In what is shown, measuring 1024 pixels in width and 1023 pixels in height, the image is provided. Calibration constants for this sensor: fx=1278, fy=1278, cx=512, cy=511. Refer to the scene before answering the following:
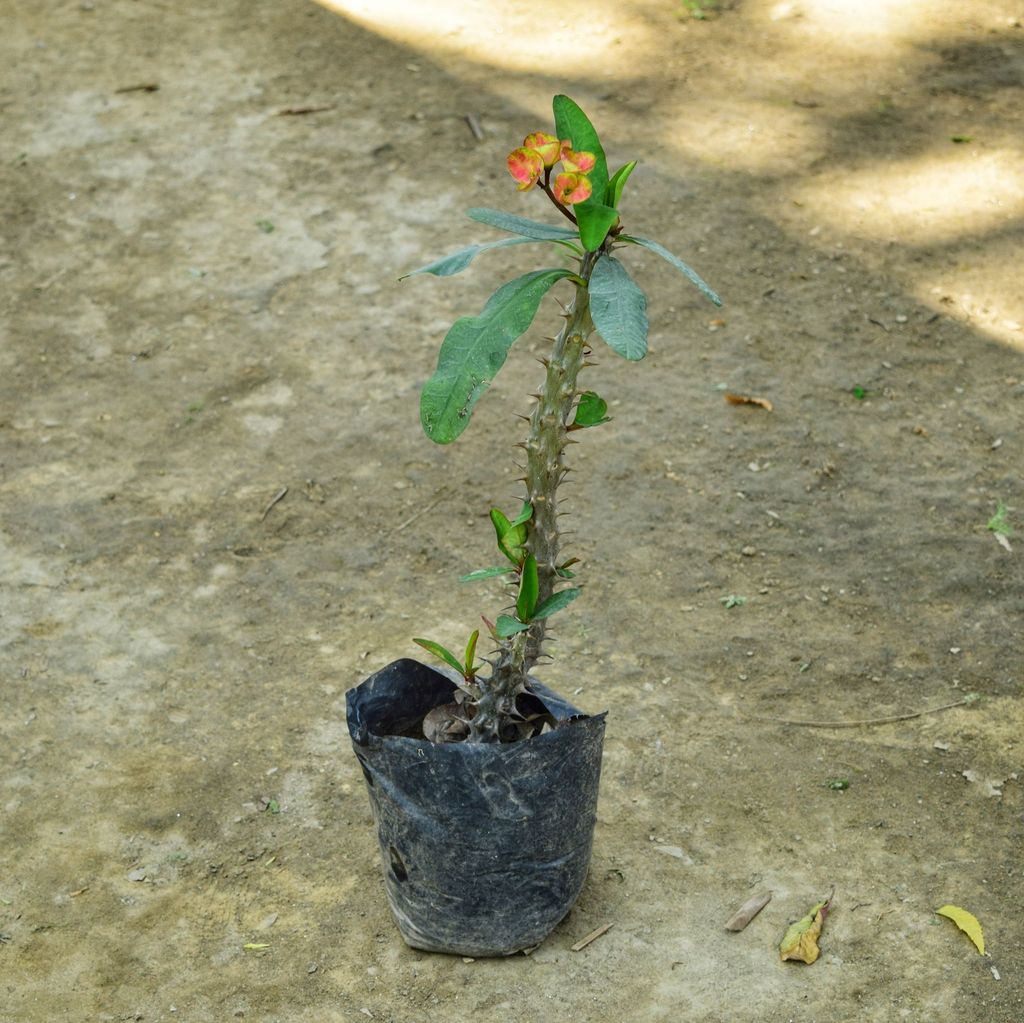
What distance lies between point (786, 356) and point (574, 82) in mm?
2183

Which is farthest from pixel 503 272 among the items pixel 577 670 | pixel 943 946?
pixel 943 946

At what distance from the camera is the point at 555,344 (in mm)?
2197

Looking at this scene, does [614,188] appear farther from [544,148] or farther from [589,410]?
[589,410]

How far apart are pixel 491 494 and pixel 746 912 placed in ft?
5.42

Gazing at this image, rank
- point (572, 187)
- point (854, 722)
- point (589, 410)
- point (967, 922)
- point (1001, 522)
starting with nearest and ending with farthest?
1. point (572, 187)
2. point (589, 410)
3. point (967, 922)
4. point (854, 722)
5. point (1001, 522)

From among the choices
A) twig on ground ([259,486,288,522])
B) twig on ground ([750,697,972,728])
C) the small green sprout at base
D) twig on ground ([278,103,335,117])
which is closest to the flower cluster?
twig on ground ([750,697,972,728])

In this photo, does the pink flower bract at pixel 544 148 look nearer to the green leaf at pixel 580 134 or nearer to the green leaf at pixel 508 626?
the green leaf at pixel 580 134

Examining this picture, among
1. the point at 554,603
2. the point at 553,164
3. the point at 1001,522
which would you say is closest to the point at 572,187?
the point at 553,164

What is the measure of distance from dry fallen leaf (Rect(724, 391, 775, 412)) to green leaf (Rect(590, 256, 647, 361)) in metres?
2.23

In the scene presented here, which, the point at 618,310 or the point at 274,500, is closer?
the point at 618,310

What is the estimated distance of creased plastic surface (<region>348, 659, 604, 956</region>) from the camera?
2.31 m

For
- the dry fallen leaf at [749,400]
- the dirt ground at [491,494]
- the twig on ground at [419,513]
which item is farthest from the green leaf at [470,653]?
the dry fallen leaf at [749,400]

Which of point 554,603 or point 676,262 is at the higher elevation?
point 676,262

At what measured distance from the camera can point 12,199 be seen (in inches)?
207
